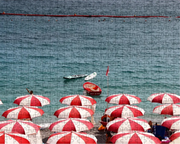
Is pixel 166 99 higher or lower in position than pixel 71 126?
higher

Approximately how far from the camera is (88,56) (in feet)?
156

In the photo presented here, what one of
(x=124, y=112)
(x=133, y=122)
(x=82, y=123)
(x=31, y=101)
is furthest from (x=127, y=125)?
(x=31, y=101)

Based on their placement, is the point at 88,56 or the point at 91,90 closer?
the point at 91,90

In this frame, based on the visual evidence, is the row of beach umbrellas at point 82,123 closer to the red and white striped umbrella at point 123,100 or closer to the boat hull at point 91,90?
the red and white striped umbrella at point 123,100

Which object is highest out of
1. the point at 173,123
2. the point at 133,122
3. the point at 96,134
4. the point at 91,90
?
the point at 133,122

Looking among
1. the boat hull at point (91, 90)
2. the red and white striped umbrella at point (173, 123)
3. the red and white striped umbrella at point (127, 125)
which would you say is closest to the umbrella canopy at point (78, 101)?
the red and white striped umbrella at point (127, 125)

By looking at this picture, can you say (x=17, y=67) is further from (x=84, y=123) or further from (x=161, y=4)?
(x=161, y=4)

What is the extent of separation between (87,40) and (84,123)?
49.9 meters

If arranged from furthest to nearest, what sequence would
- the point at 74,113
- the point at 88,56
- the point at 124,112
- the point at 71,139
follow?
the point at 88,56 < the point at 124,112 < the point at 74,113 < the point at 71,139

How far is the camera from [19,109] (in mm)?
13734

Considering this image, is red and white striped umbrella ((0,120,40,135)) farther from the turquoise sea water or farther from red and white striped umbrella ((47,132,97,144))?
the turquoise sea water

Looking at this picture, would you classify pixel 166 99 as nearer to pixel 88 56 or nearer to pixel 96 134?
pixel 96 134

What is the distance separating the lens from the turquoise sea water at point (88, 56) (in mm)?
31259

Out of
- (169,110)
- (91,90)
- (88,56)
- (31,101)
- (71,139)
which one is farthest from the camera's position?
(88,56)
